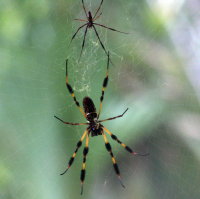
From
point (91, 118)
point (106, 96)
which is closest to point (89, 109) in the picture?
point (91, 118)

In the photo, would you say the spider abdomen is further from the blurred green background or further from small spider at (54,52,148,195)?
the blurred green background

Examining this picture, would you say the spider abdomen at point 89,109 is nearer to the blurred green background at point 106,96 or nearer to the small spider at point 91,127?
the small spider at point 91,127

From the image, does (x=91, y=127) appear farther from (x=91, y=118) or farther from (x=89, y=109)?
(x=89, y=109)

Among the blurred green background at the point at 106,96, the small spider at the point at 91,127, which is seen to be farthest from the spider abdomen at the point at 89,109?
the blurred green background at the point at 106,96

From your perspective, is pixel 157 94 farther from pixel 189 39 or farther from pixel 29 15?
pixel 29 15

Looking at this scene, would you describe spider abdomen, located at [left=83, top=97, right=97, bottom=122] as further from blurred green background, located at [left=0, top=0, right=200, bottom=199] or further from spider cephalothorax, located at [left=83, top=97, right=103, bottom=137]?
blurred green background, located at [left=0, top=0, right=200, bottom=199]

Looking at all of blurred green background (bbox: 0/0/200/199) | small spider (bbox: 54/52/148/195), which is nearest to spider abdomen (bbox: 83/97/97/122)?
small spider (bbox: 54/52/148/195)

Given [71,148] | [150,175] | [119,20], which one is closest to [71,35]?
[119,20]

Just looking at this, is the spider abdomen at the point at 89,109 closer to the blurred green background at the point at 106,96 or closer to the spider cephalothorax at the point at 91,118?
the spider cephalothorax at the point at 91,118
